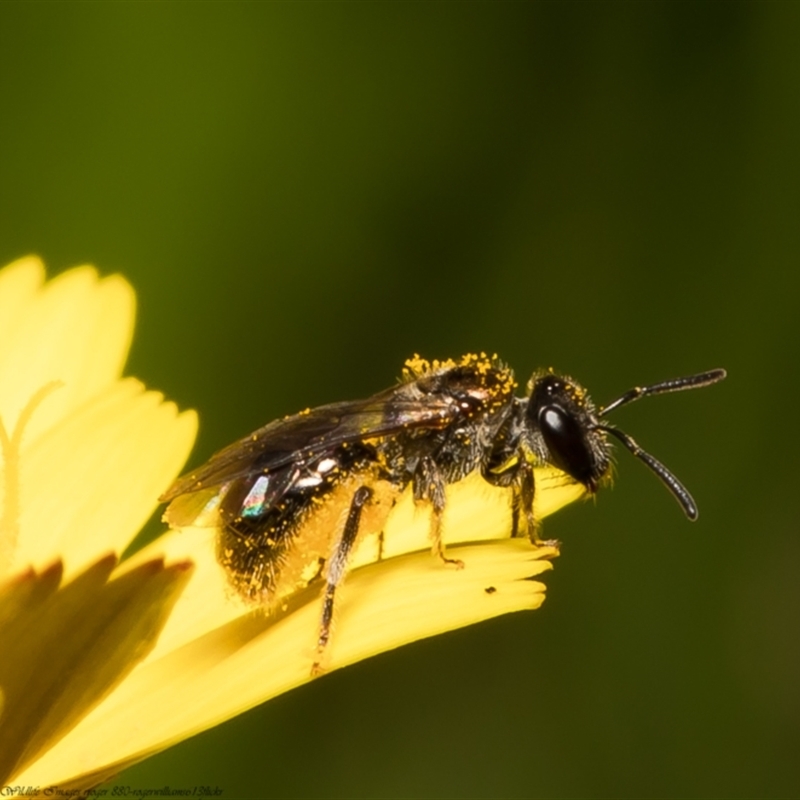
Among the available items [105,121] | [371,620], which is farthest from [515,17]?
[371,620]

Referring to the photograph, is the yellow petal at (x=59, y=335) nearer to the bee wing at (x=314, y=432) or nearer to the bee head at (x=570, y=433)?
the bee wing at (x=314, y=432)

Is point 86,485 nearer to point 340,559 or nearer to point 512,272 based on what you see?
point 340,559

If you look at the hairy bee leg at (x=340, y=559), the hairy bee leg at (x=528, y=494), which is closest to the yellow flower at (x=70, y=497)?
the hairy bee leg at (x=340, y=559)

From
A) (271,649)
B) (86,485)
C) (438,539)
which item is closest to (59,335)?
(86,485)

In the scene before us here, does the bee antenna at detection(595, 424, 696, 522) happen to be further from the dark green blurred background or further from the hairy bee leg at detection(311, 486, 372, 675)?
the dark green blurred background

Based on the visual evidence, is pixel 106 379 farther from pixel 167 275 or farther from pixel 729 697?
pixel 729 697

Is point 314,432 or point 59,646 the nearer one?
point 59,646

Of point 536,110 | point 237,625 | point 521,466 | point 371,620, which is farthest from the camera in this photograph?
point 536,110
